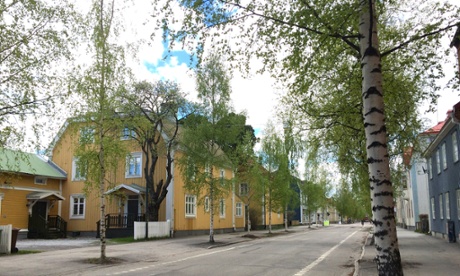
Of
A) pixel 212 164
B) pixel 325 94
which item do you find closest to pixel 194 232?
pixel 212 164

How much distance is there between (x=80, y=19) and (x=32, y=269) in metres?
7.91

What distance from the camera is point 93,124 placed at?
49.7 ft

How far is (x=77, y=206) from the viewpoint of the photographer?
32.7 meters

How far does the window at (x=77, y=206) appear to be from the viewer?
106 ft

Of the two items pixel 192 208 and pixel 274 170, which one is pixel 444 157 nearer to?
pixel 274 170

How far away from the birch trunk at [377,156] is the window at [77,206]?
1174 inches

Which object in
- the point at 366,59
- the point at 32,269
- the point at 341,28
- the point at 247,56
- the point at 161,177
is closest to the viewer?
the point at 366,59

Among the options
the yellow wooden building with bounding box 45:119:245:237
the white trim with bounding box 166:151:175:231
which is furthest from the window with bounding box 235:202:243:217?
the white trim with bounding box 166:151:175:231

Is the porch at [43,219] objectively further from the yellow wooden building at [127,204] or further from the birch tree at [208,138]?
the birch tree at [208,138]

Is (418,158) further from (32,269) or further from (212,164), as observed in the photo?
(32,269)

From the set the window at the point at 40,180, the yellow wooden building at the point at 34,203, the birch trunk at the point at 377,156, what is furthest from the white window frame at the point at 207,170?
the birch trunk at the point at 377,156

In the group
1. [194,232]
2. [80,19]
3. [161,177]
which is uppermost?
[80,19]

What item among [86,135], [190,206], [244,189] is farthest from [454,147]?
[244,189]

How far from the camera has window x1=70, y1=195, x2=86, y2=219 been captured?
106 feet
